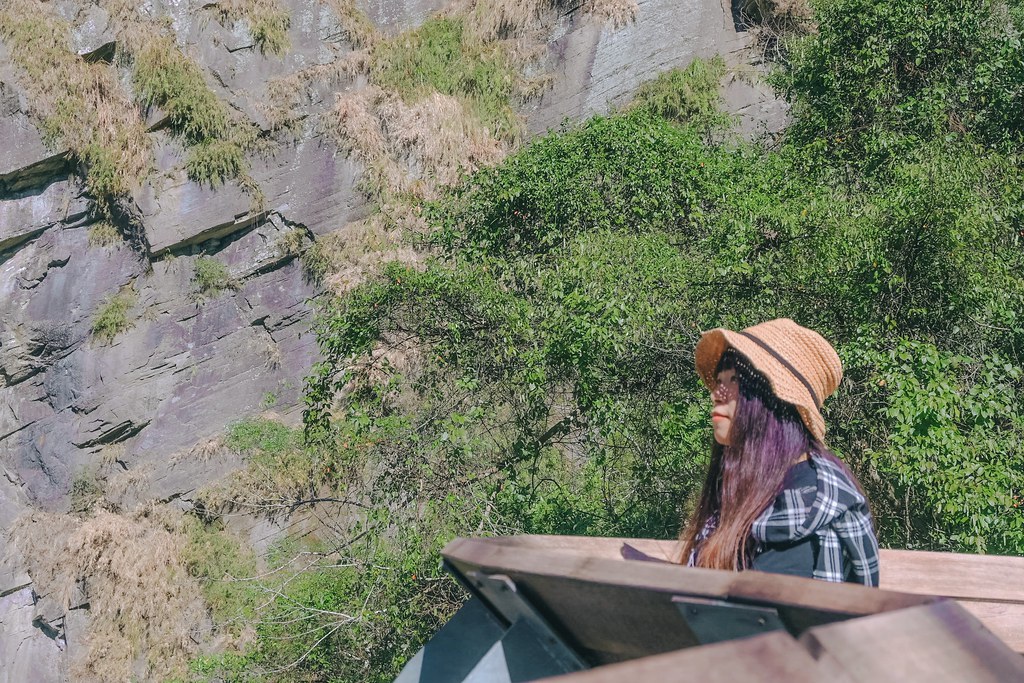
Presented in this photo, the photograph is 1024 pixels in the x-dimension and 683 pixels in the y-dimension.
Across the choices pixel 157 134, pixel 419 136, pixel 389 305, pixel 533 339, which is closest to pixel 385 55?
pixel 419 136

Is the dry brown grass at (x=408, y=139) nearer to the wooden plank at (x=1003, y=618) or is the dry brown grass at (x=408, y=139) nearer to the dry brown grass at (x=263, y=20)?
the dry brown grass at (x=263, y=20)

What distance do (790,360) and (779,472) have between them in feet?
0.94

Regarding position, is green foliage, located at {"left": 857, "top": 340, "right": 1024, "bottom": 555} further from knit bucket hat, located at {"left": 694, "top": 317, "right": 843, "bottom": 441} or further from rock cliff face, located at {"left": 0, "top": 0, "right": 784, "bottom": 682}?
rock cliff face, located at {"left": 0, "top": 0, "right": 784, "bottom": 682}

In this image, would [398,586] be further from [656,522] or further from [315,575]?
[656,522]

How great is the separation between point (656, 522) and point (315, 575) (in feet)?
9.16

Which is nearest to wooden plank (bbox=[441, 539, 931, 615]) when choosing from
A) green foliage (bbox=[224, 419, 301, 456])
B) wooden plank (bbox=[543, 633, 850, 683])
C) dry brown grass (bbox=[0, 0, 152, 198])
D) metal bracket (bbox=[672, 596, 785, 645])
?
metal bracket (bbox=[672, 596, 785, 645])

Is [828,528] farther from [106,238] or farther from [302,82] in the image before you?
[106,238]

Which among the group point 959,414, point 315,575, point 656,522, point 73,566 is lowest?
point 73,566

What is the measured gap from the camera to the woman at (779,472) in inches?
81.4

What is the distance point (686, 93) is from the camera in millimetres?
10828

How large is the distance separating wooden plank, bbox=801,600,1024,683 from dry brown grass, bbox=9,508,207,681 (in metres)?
10.2

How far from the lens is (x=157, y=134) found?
484 inches

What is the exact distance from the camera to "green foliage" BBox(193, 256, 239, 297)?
12078 millimetres

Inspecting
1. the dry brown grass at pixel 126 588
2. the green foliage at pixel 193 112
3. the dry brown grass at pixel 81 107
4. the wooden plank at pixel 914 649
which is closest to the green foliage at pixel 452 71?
the green foliage at pixel 193 112
